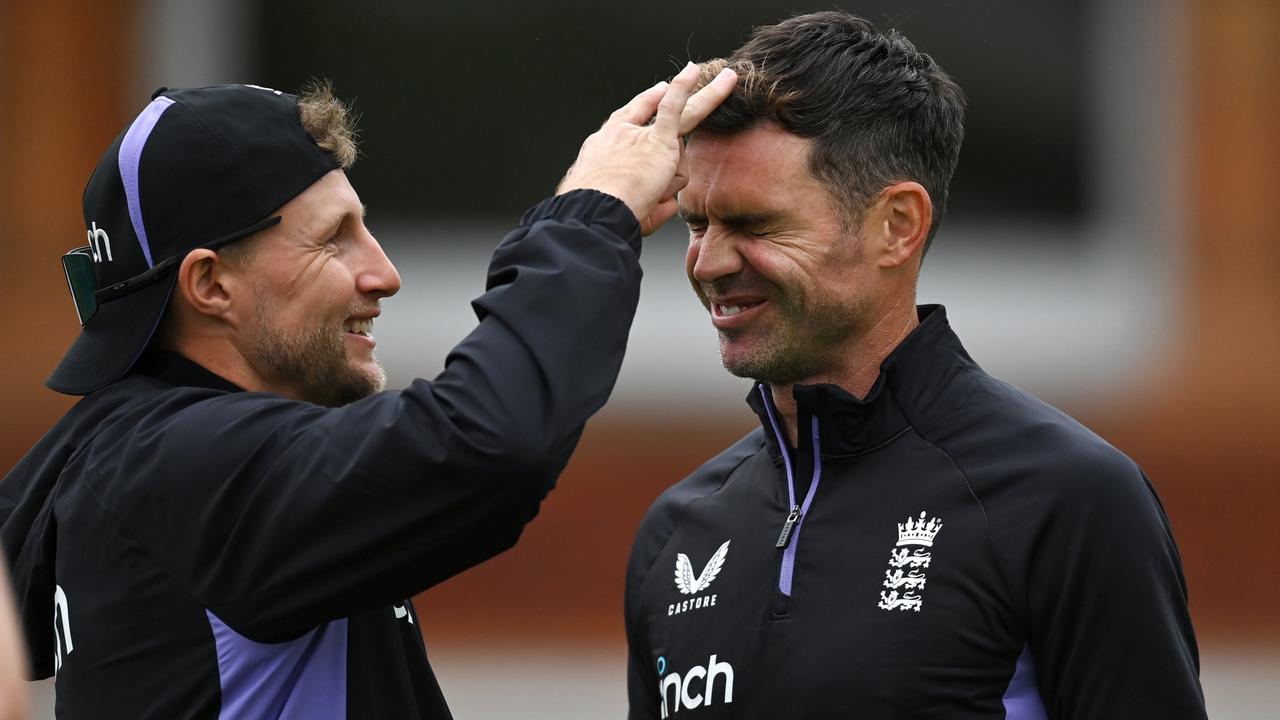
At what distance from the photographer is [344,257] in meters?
3.02

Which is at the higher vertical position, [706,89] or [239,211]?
[706,89]

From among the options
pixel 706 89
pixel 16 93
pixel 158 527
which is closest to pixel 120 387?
pixel 158 527

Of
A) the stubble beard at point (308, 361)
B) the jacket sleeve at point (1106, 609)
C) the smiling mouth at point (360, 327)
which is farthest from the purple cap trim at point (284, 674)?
the jacket sleeve at point (1106, 609)

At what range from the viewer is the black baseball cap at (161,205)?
2.88m

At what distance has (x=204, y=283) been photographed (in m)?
2.90

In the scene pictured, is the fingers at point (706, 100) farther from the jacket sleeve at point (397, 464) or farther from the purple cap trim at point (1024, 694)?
the purple cap trim at point (1024, 694)

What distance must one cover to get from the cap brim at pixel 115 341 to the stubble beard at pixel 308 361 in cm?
17

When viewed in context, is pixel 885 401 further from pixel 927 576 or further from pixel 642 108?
pixel 642 108

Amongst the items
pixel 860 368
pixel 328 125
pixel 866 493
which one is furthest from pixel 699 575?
pixel 328 125

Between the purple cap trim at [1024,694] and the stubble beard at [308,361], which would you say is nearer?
the purple cap trim at [1024,694]

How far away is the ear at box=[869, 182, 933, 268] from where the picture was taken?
3082mm

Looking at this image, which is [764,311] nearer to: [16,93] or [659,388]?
[659,388]

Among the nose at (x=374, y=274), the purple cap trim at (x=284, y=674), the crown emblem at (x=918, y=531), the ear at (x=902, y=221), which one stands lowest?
the purple cap trim at (x=284, y=674)

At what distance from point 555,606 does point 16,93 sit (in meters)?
3.63
